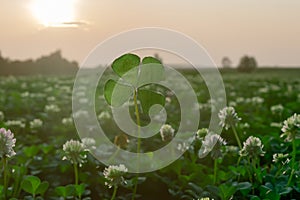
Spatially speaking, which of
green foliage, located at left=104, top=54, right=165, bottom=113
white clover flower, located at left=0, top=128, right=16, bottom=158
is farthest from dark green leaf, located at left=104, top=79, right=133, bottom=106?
white clover flower, located at left=0, top=128, right=16, bottom=158

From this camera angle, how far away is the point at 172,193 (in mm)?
1972

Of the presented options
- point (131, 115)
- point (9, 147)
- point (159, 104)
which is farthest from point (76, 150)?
point (131, 115)

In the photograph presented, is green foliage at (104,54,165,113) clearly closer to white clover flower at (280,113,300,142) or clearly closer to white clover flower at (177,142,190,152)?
white clover flower at (280,113,300,142)

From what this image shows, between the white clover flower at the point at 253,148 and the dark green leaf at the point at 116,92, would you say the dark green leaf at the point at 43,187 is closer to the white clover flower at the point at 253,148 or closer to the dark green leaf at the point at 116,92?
the dark green leaf at the point at 116,92

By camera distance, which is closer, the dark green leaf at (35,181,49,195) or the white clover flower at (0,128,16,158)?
the white clover flower at (0,128,16,158)

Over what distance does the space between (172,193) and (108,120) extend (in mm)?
1426

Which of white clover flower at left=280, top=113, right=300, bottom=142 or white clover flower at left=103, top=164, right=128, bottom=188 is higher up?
white clover flower at left=280, top=113, right=300, bottom=142

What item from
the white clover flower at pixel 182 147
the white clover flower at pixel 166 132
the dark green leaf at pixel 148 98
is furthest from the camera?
the white clover flower at pixel 182 147

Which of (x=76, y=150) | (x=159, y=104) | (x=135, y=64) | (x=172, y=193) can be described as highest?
(x=135, y=64)

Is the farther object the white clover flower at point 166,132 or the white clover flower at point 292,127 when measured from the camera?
the white clover flower at point 166,132

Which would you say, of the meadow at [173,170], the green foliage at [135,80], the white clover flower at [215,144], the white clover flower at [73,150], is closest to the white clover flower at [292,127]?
the meadow at [173,170]

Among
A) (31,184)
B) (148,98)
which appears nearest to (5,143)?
(31,184)

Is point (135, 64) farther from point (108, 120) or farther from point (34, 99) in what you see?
point (34, 99)

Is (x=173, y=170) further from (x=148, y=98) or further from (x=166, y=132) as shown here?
(x=148, y=98)
